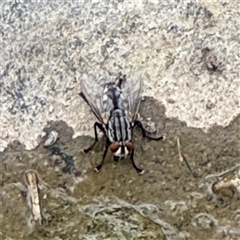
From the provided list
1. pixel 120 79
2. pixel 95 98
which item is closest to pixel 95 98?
pixel 95 98

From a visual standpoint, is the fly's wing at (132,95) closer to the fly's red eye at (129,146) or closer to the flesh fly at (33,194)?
the fly's red eye at (129,146)

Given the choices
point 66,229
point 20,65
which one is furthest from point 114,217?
point 20,65

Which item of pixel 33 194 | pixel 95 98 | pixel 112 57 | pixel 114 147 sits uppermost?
pixel 112 57

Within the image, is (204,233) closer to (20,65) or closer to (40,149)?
(40,149)

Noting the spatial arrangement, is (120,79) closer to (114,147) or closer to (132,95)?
(132,95)

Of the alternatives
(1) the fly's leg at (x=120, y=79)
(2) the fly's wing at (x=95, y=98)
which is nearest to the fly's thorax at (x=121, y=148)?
(2) the fly's wing at (x=95, y=98)

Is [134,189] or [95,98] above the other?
[95,98]

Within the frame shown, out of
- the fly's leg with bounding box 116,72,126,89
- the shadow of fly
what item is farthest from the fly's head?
the fly's leg with bounding box 116,72,126,89
